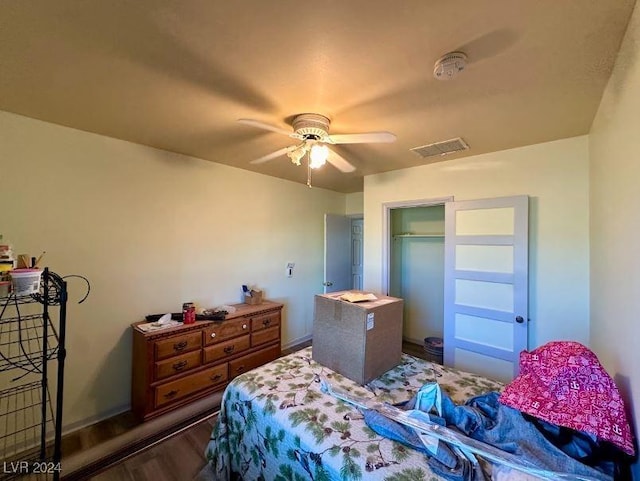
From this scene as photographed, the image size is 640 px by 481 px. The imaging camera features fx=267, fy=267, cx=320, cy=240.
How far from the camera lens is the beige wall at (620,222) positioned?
3.28 feet

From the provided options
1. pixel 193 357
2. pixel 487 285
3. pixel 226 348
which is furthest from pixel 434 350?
pixel 193 357

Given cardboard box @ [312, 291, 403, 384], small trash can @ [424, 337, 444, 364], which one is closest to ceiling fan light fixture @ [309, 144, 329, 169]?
cardboard box @ [312, 291, 403, 384]

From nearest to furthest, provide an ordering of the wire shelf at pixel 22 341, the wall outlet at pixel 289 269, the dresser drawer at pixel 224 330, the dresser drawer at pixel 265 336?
the wire shelf at pixel 22 341 → the dresser drawer at pixel 224 330 → the dresser drawer at pixel 265 336 → the wall outlet at pixel 289 269

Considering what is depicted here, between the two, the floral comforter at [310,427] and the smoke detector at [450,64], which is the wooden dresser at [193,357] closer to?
the floral comforter at [310,427]

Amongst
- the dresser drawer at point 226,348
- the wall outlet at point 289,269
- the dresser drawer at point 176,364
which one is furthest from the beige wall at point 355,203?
the dresser drawer at point 176,364

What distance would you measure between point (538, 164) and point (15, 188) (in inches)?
162

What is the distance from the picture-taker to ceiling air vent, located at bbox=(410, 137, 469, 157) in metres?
2.31

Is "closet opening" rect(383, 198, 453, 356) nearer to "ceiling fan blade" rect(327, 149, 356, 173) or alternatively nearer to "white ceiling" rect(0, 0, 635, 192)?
"ceiling fan blade" rect(327, 149, 356, 173)

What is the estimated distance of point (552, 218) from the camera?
7.48ft

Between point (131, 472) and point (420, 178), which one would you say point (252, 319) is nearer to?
point (131, 472)

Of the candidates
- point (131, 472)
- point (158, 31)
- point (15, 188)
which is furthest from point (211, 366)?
point (158, 31)

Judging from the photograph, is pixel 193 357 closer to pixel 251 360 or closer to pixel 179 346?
pixel 179 346

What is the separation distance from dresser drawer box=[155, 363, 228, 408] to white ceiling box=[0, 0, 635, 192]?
84.8 inches

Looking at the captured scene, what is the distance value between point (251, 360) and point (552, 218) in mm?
3178
